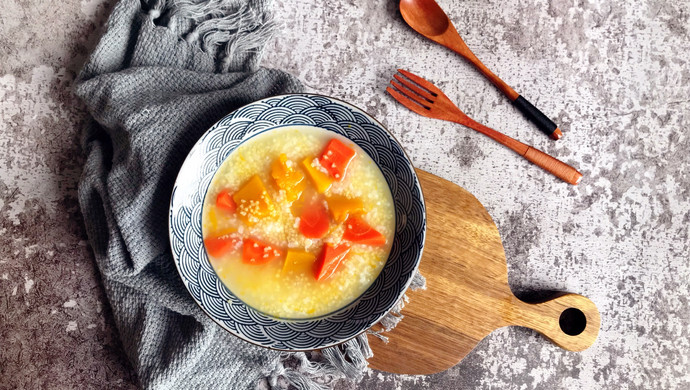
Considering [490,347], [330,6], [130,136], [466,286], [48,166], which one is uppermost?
[330,6]

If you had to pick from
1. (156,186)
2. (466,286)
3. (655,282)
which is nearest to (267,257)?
(156,186)

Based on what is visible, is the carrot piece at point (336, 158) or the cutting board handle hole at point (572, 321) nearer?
the carrot piece at point (336, 158)

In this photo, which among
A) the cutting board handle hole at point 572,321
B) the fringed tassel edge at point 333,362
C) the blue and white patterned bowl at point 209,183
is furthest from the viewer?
the cutting board handle hole at point 572,321

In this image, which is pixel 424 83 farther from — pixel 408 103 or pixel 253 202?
pixel 253 202

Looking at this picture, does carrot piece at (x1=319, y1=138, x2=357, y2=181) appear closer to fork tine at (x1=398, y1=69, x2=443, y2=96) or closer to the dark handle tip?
fork tine at (x1=398, y1=69, x2=443, y2=96)

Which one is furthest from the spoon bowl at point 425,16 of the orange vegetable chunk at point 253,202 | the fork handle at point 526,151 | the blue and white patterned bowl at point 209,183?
the orange vegetable chunk at point 253,202

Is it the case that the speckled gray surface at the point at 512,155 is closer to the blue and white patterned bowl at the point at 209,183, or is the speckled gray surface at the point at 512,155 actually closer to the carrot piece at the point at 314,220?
the blue and white patterned bowl at the point at 209,183

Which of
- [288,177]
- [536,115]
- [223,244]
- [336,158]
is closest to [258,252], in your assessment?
[223,244]

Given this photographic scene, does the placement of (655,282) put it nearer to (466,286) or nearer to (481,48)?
(466,286)
